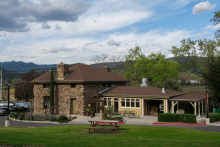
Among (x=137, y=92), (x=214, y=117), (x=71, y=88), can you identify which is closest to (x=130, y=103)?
(x=137, y=92)

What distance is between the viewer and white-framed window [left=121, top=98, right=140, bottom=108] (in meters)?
26.9

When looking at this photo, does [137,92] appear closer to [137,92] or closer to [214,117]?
[137,92]

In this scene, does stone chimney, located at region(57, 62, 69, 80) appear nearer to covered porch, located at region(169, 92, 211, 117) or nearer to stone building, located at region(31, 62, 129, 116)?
stone building, located at region(31, 62, 129, 116)

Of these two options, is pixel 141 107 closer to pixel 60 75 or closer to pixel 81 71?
pixel 81 71

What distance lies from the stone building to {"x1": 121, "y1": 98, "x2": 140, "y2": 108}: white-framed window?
12.8 ft

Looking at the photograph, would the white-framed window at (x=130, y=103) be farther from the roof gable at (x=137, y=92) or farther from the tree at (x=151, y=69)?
the tree at (x=151, y=69)

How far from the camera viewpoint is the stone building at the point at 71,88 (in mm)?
26906

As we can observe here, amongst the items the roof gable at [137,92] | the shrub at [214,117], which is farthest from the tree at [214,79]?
the shrub at [214,117]

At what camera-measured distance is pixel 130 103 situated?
27156mm

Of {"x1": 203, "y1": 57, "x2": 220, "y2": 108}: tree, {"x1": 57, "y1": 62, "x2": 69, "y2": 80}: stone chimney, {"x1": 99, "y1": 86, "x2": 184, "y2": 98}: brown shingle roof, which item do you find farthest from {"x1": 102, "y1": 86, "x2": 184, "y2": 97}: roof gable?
{"x1": 57, "y1": 62, "x2": 69, "y2": 80}: stone chimney

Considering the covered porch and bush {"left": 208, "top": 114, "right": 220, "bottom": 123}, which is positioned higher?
the covered porch

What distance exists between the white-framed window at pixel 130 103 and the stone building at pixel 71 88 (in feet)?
12.8

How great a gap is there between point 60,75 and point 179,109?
16.3 m

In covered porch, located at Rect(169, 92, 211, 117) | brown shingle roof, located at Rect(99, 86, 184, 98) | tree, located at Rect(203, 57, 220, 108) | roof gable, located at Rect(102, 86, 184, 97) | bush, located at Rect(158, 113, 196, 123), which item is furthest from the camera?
tree, located at Rect(203, 57, 220, 108)
